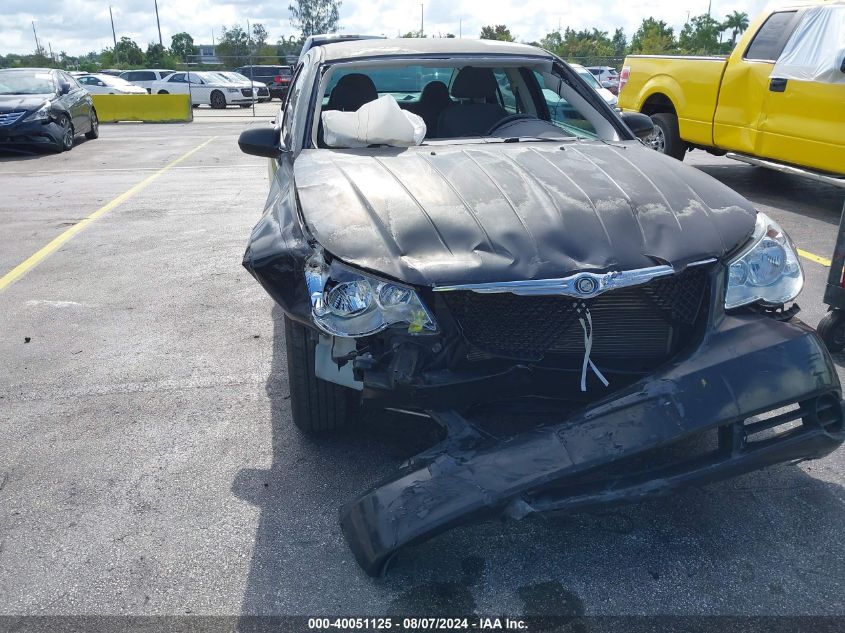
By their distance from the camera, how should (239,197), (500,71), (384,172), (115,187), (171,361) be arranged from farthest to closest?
(115,187) < (239,197) < (500,71) < (171,361) < (384,172)

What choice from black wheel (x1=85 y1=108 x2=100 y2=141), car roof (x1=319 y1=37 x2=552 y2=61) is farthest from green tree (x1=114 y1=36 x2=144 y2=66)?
car roof (x1=319 y1=37 x2=552 y2=61)

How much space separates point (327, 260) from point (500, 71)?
2900 mm

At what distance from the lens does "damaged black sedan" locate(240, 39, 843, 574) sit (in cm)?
236

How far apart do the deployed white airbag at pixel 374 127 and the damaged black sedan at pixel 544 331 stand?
71 cm

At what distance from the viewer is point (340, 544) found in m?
2.69

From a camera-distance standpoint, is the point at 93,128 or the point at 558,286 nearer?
the point at 558,286

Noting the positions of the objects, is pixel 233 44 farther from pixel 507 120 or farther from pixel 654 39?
pixel 507 120

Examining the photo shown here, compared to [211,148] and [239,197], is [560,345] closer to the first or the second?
[239,197]

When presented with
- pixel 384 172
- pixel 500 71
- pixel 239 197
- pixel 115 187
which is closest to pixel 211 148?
pixel 115 187

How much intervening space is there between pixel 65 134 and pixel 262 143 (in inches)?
449

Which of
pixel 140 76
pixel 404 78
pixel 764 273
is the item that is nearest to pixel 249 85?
pixel 140 76

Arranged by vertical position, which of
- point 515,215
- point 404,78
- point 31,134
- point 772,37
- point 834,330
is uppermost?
point 772,37

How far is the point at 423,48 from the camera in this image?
4.48 m

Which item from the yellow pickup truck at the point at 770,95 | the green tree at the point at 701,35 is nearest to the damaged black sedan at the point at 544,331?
the yellow pickup truck at the point at 770,95
